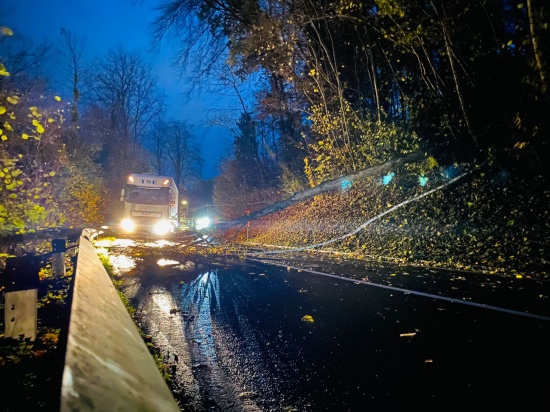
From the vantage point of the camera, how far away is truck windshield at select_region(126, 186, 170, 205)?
56.7 feet

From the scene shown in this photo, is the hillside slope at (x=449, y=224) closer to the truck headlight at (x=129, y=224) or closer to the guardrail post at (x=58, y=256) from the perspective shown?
the guardrail post at (x=58, y=256)

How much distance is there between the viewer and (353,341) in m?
3.68

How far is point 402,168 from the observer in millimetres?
12492

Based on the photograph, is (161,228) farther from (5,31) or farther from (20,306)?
(5,31)

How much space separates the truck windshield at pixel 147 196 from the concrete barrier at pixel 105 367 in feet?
52.9

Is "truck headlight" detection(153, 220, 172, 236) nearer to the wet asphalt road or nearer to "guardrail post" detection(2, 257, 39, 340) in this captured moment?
the wet asphalt road

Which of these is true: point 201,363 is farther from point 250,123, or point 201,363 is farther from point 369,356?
point 250,123

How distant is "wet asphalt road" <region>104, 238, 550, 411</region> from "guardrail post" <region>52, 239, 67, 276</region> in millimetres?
1828

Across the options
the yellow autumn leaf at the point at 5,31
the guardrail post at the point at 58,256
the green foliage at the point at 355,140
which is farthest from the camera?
the green foliage at the point at 355,140

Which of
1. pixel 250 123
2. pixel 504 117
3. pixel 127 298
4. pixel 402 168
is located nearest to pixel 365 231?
pixel 402 168

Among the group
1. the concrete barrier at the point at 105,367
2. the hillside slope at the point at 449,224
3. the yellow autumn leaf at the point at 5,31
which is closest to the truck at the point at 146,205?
the hillside slope at the point at 449,224

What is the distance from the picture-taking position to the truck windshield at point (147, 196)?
56.7ft

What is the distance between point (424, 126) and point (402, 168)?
1844 mm

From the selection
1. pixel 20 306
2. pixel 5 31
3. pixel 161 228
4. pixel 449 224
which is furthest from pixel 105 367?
pixel 161 228
